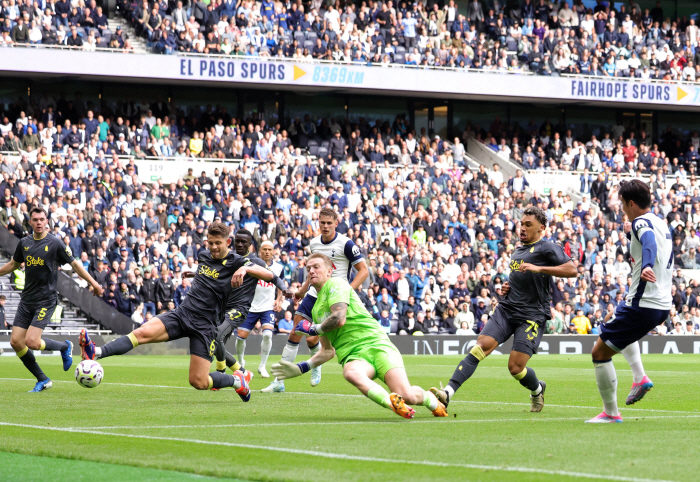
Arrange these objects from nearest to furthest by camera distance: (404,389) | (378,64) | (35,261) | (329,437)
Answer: (329,437) → (404,389) → (35,261) → (378,64)

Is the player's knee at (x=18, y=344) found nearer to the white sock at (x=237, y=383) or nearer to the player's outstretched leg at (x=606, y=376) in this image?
the white sock at (x=237, y=383)

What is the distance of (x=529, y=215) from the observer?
36.3 feet

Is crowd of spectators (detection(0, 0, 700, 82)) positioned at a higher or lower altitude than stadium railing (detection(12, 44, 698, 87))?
higher

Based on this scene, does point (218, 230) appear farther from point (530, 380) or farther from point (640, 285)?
point (640, 285)

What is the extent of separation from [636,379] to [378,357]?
2.40 meters

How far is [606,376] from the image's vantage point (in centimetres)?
938

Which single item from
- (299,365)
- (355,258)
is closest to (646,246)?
(299,365)

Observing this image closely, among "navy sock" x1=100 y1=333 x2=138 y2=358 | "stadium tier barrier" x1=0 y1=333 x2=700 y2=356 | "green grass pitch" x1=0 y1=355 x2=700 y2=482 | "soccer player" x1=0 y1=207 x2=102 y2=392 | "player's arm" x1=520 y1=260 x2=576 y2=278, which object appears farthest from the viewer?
"stadium tier barrier" x1=0 y1=333 x2=700 y2=356

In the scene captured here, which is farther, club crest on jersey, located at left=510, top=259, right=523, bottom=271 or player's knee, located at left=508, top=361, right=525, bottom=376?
club crest on jersey, located at left=510, top=259, right=523, bottom=271

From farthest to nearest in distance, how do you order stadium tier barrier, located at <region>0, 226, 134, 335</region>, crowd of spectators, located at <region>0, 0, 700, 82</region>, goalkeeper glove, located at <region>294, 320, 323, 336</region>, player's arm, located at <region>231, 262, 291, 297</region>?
crowd of spectators, located at <region>0, 0, 700, 82</region>
stadium tier barrier, located at <region>0, 226, 134, 335</region>
player's arm, located at <region>231, 262, 291, 297</region>
goalkeeper glove, located at <region>294, 320, 323, 336</region>

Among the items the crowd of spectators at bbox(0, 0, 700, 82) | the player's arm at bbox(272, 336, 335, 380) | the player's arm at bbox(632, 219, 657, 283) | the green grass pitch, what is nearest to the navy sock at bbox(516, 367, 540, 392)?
the green grass pitch

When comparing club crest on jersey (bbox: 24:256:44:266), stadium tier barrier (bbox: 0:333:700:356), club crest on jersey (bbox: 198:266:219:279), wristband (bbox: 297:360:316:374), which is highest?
club crest on jersey (bbox: 198:266:219:279)

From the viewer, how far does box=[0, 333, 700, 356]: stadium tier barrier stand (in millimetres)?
27031

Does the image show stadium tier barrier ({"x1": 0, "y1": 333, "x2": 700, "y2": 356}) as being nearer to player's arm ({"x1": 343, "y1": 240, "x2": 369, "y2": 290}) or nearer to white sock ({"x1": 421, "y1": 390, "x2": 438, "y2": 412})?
player's arm ({"x1": 343, "y1": 240, "x2": 369, "y2": 290})
